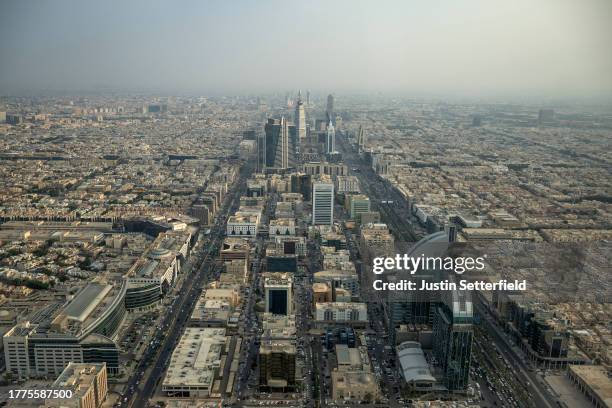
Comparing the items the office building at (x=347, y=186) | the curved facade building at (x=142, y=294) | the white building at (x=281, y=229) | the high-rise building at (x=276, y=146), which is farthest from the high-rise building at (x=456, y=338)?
the high-rise building at (x=276, y=146)

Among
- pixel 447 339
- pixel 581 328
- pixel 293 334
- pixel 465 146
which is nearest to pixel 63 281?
pixel 293 334

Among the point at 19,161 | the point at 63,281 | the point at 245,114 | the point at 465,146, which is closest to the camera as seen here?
the point at 63,281

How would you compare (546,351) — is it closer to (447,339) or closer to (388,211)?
(447,339)

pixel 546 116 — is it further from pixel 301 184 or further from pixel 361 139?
pixel 361 139

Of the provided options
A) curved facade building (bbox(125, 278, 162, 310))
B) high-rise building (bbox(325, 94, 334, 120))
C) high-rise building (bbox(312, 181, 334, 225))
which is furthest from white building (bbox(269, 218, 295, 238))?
high-rise building (bbox(325, 94, 334, 120))

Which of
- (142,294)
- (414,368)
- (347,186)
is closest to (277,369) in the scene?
Answer: (414,368)

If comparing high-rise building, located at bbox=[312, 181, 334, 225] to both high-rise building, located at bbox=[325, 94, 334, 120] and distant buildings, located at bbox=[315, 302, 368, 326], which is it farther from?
high-rise building, located at bbox=[325, 94, 334, 120]

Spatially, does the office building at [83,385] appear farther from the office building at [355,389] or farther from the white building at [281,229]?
the white building at [281,229]
